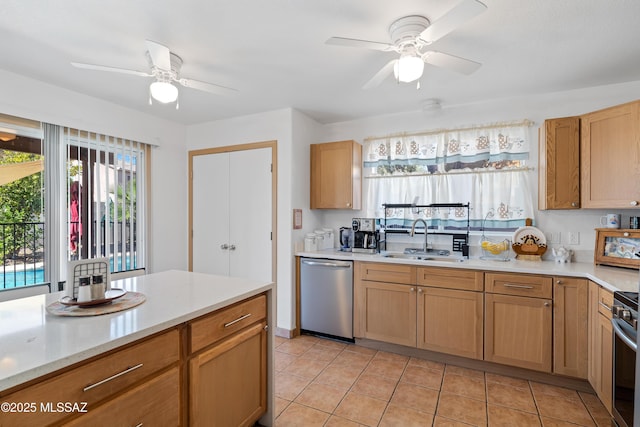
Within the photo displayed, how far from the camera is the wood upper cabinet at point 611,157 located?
2229 mm

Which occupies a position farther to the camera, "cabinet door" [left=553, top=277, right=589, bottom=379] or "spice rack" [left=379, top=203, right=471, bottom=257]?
"spice rack" [left=379, top=203, right=471, bottom=257]

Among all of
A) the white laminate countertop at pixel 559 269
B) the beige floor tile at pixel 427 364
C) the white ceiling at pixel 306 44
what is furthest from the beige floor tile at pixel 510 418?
the white ceiling at pixel 306 44

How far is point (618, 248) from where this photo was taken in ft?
7.84

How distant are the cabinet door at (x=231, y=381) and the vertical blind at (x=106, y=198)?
223cm

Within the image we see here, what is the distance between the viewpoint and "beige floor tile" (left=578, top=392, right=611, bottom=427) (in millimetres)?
1946

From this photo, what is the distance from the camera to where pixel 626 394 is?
152 cm

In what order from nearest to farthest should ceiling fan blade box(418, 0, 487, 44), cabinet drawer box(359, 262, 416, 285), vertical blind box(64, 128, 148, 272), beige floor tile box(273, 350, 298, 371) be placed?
ceiling fan blade box(418, 0, 487, 44) → beige floor tile box(273, 350, 298, 371) → cabinet drawer box(359, 262, 416, 285) → vertical blind box(64, 128, 148, 272)

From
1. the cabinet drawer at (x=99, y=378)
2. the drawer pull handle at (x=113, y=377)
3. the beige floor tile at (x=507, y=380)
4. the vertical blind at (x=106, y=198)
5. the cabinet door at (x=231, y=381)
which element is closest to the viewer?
the cabinet drawer at (x=99, y=378)

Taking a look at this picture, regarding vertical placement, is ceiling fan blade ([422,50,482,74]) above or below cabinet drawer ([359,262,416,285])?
above

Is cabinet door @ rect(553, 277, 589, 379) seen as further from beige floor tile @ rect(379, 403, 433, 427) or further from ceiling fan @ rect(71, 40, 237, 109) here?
ceiling fan @ rect(71, 40, 237, 109)

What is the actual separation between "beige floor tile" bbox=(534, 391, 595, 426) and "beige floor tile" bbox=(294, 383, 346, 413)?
4.43ft

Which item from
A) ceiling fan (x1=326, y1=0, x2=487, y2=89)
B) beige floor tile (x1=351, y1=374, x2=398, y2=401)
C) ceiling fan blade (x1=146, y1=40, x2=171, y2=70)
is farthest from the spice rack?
ceiling fan blade (x1=146, y1=40, x2=171, y2=70)

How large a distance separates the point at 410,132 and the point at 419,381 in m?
2.47

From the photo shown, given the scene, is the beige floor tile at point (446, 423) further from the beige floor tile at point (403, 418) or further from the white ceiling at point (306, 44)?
the white ceiling at point (306, 44)
